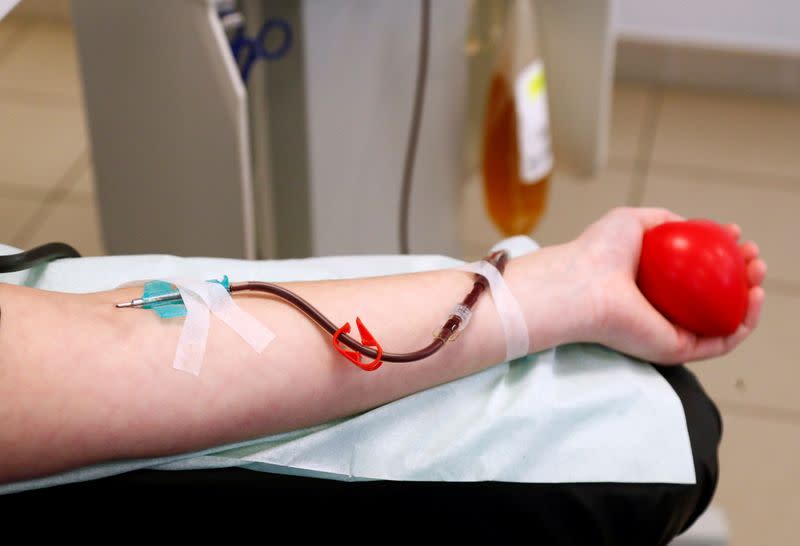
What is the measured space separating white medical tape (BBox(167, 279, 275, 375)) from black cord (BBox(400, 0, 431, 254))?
92 cm

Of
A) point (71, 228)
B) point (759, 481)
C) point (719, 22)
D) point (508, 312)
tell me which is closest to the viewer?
point (508, 312)

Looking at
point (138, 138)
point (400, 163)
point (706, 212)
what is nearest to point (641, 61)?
point (706, 212)

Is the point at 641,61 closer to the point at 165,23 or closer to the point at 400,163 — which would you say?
the point at 400,163

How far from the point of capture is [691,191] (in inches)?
88.0

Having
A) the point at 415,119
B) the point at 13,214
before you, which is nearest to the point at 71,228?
the point at 13,214

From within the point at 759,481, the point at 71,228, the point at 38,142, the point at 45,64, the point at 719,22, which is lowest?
the point at 759,481

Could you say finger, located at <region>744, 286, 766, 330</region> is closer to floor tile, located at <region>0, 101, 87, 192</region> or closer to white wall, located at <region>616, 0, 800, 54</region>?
white wall, located at <region>616, 0, 800, 54</region>

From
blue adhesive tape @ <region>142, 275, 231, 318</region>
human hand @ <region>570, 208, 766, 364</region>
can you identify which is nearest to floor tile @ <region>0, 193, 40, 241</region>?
blue adhesive tape @ <region>142, 275, 231, 318</region>

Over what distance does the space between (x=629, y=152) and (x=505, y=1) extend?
73 cm

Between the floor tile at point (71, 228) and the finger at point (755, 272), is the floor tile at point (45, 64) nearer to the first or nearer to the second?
the floor tile at point (71, 228)

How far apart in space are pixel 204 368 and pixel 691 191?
1.72 meters

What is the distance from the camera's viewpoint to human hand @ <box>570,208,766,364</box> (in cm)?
86

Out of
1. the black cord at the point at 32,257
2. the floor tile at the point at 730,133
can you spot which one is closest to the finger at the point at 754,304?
the black cord at the point at 32,257

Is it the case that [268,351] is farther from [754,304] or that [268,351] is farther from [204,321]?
[754,304]
